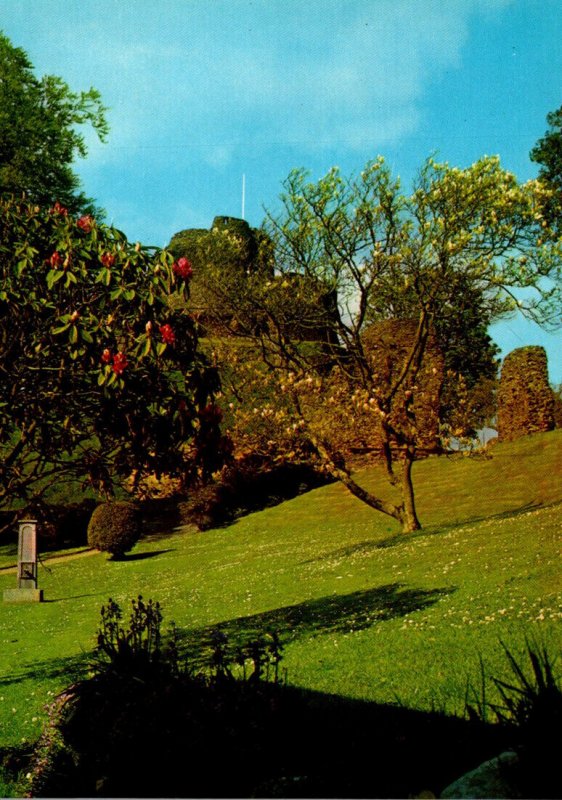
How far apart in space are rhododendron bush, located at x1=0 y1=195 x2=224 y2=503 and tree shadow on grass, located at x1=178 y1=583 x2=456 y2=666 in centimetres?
472

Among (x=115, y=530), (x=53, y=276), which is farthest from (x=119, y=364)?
(x=115, y=530)

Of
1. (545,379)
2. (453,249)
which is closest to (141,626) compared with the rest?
(453,249)

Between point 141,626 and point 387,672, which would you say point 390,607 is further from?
point 141,626

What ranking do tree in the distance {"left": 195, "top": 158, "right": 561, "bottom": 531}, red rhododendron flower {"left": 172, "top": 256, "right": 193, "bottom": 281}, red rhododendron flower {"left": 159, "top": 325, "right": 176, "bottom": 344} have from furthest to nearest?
tree in the distance {"left": 195, "top": 158, "right": 561, "bottom": 531}, red rhododendron flower {"left": 172, "top": 256, "right": 193, "bottom": 281}, red rhododendron flower {"left": 159, "top": 325, "right": 176, "bottom": 344}

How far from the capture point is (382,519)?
82.3 feet

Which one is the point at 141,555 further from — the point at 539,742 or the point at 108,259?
the point at 539,742

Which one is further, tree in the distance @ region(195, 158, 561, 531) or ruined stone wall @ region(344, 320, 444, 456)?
ruined stone wall @ region(344, 320, 444, 456)

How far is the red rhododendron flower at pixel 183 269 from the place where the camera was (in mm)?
6516

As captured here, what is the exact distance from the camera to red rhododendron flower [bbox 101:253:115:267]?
21.4 ft

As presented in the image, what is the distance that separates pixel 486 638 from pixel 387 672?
5.19ft

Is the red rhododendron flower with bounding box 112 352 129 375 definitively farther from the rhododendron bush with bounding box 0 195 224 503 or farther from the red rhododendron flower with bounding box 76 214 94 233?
the red rhododendron flower with bounding box 76 214 94 233

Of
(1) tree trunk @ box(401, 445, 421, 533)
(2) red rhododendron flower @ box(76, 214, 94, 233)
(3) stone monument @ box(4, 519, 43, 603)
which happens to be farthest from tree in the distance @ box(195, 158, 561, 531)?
(2) red rhododendron flower @ box(76, 214, 94, 233)

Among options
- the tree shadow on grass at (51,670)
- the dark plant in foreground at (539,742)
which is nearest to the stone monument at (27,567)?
the tree shadow on grass at (51,670)

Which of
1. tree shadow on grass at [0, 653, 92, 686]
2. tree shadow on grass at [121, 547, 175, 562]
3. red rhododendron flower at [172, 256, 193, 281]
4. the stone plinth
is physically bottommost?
tree shadow on grass at [0, 653, 92, 686]
